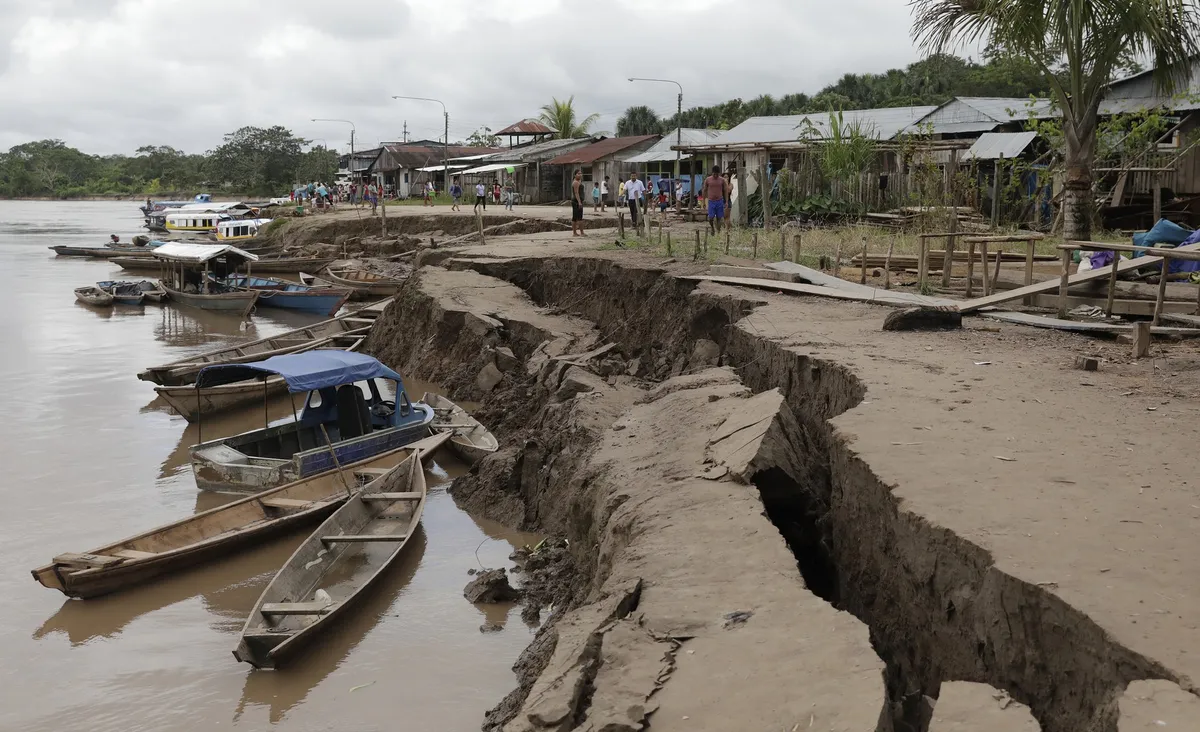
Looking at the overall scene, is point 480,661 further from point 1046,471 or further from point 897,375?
point 1046,471

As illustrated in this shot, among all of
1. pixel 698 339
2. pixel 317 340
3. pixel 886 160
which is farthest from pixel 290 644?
pixel 886 160

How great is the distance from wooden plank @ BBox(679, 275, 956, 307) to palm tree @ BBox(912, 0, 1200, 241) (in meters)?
4.38

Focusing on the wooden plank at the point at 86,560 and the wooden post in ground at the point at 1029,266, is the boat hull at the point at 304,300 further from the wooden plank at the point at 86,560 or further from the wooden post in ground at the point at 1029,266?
the wooden post in ground at the point at 1029,266

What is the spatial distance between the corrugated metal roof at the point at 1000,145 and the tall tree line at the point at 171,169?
235ft

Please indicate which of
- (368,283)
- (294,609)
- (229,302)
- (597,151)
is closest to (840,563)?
(294,609)

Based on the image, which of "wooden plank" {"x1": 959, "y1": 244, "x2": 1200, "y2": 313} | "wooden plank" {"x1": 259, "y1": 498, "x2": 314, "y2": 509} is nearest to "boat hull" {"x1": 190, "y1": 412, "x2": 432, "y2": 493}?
"wooden plank" {"x1": 259, "y1": 498, "x2": 314, "y2": 509}

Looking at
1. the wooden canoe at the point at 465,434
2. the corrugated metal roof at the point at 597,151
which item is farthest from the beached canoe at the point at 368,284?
the wooden canoe at the point at 465,434

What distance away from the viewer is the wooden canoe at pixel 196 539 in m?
9.85

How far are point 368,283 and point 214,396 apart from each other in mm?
14569

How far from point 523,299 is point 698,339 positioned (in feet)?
25.5

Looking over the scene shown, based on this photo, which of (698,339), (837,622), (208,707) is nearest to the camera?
(837,622)

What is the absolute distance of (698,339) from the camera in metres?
14.5

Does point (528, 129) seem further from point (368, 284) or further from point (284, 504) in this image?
point (284, 504)

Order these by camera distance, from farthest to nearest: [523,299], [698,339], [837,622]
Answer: [523,299] < [698,339] < [837,622]
